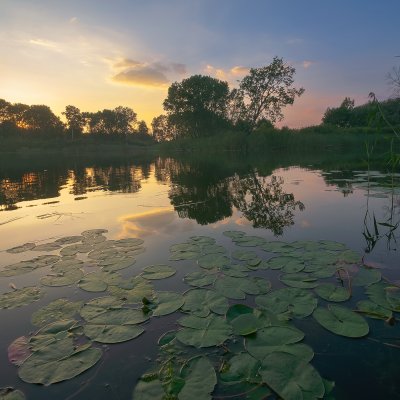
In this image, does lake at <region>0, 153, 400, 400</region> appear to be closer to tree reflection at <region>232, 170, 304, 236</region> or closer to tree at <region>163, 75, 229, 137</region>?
tree reflection at <region>232, 170, 304, 236</region>

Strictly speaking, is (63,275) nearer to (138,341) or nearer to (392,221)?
(138,341)

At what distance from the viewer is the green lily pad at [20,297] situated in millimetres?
2643

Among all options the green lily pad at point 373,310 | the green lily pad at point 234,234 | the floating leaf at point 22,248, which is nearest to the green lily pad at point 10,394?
the green lily pad at point 373,310

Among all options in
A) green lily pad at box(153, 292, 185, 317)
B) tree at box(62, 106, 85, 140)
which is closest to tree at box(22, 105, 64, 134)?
tree at box(62, 106, 85, 140)

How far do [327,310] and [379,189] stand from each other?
6.32 m

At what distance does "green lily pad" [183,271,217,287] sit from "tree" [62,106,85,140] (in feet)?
235

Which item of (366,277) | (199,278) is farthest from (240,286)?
(366,277)

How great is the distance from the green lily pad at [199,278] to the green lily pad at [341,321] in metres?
1.05

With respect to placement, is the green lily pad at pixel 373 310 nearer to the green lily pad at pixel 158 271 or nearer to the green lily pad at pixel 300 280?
the green lily pad at pixel 300 280

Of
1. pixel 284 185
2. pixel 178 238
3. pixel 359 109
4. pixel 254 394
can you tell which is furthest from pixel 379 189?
pixel 359 109

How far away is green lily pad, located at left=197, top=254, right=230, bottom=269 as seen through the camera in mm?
3247

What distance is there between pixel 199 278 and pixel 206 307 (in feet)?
1.93

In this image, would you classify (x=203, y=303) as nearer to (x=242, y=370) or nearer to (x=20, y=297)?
(x=242, y=370)

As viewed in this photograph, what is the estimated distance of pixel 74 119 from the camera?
6800 cm
